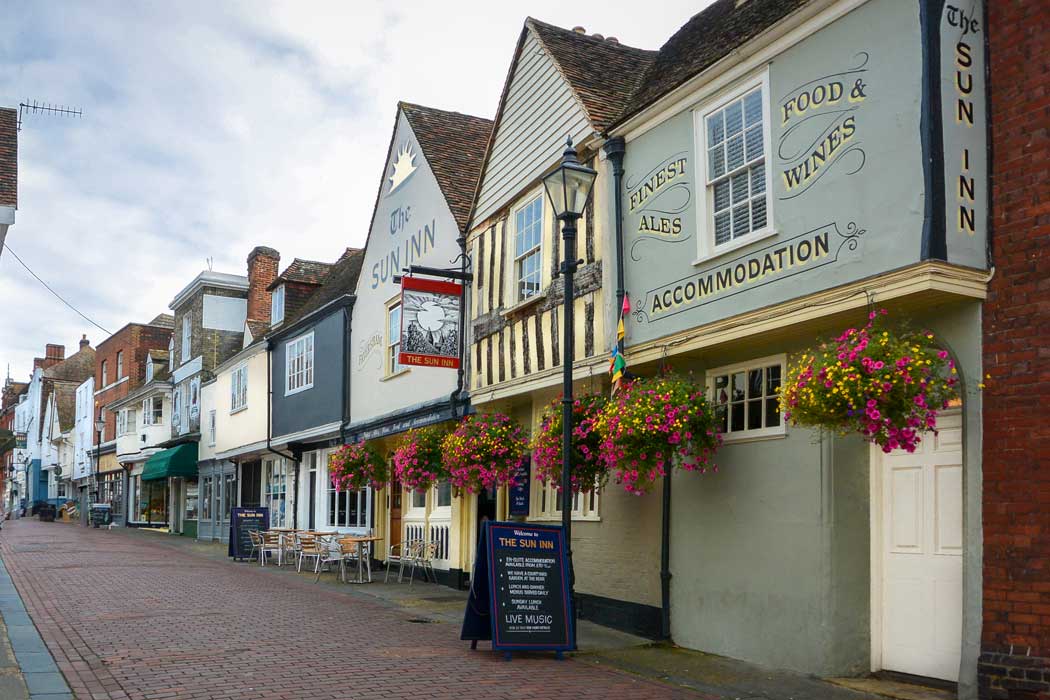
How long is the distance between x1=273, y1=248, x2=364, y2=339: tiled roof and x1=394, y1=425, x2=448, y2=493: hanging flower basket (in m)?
7.06

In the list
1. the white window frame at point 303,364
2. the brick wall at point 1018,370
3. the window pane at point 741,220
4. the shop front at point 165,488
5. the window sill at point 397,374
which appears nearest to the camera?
the brick wall at point 1018,370

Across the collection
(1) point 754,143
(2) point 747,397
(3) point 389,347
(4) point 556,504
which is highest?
(1) point 754,143

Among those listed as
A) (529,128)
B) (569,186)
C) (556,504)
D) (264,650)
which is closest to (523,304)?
(529,128)

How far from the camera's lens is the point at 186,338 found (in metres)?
37.4

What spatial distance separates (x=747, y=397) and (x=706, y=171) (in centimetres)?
233

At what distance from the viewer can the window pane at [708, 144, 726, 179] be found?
9945mm

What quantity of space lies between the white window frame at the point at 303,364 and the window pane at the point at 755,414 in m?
15.3

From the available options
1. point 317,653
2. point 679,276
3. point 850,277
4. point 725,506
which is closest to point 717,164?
point 679,276

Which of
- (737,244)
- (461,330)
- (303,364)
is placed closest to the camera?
(737,244)

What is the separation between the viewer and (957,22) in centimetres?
771

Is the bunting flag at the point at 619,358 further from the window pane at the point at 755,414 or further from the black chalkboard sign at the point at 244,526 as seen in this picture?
the black chalkboard sign at the point at 244,526

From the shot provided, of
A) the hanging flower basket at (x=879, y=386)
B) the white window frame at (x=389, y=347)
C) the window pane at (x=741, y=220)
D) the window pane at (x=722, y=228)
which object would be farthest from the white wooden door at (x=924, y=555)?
the white window frame at (x=389, y=347)

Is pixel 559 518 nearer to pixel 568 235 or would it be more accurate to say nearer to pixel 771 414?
pixel 771 414

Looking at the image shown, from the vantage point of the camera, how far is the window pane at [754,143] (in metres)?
9.42
